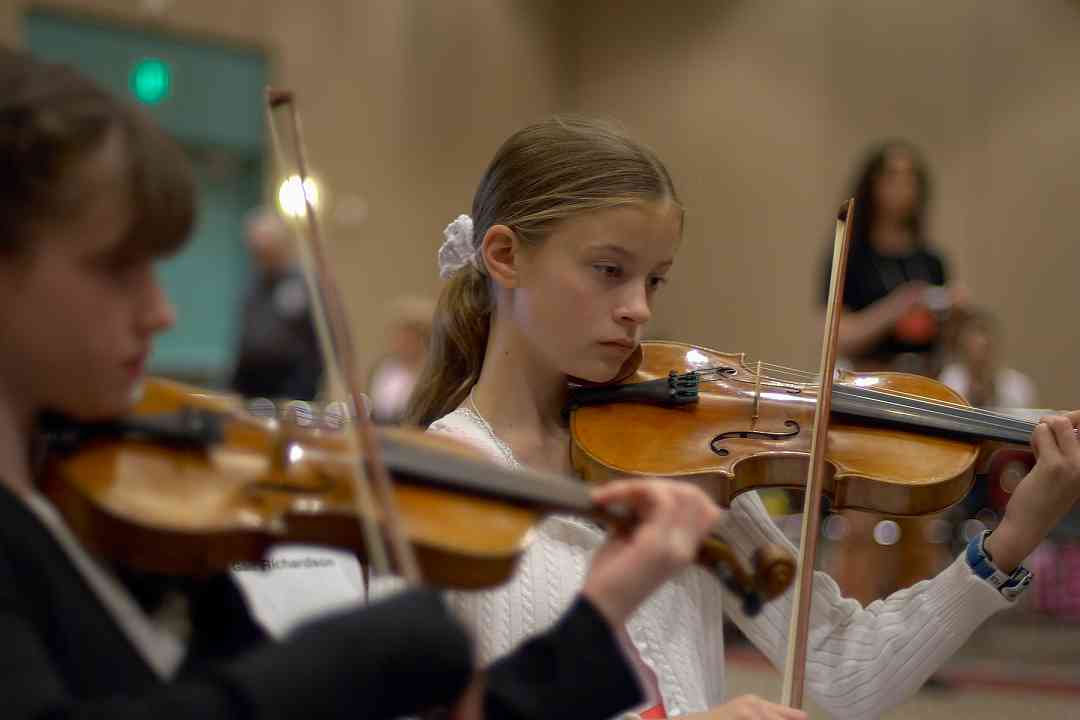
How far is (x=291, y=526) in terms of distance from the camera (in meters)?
0.80

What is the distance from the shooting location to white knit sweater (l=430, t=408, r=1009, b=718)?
48.7 inches

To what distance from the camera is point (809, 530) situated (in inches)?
44.9

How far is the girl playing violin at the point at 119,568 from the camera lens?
70cm

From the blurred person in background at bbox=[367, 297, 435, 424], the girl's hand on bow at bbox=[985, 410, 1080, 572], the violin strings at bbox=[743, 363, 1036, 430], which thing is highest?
the violin strings at bbox=[743, 363, 1036, 430]

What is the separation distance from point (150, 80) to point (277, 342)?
1.75 m

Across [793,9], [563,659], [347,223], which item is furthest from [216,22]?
[563,659]

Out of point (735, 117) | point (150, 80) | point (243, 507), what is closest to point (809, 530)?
point (243, 507)

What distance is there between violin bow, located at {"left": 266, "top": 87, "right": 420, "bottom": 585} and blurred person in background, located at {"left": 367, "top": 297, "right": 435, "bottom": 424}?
310 cm

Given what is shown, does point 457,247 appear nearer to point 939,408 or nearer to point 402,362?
point 939,408

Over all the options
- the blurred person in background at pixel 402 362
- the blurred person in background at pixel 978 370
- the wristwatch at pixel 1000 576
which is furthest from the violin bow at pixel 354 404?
the blurred person in background at pixel 402 362

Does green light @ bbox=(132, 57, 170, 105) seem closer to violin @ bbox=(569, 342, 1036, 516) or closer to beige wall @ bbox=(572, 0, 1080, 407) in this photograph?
beige wall @ bbox=(572, 0, 1080, 407)

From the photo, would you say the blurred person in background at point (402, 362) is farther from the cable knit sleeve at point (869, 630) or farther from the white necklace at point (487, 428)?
the cable knit sleeve at point (869, 630)

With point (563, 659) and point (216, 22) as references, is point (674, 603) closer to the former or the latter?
point (563, 659)

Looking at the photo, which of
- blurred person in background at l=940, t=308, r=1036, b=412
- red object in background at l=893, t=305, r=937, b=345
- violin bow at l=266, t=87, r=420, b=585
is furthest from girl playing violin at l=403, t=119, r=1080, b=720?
blurred person in background at l=940, t=308, r=1036, b=412
